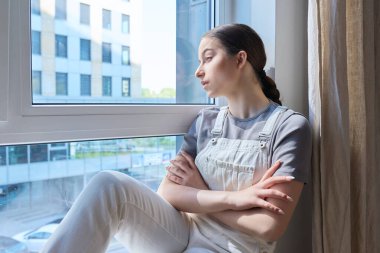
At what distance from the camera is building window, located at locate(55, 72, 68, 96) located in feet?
3.45

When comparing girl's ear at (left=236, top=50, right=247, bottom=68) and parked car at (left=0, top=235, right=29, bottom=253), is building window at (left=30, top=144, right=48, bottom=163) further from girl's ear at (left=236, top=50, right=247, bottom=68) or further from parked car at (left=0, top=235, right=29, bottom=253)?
girl's ear at (left=236, top=50, right=247, bottom=68)

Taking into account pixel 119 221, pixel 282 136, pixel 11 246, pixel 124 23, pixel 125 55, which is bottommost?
pixel 11 246

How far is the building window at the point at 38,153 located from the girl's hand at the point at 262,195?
54 centimetres

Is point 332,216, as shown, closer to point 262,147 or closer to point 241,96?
point 262,147

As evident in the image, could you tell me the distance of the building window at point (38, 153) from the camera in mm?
1034

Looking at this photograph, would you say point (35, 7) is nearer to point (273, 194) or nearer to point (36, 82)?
point (36, 82)

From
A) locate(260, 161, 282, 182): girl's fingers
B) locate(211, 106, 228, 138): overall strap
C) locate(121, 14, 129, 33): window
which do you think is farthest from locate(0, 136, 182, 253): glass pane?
locate(260, 161, 282, 182): girl's fingers

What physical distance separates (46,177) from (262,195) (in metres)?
0.63

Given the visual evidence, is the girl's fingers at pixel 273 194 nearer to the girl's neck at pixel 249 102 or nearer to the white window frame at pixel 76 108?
the girl's neck at pixel 249 102

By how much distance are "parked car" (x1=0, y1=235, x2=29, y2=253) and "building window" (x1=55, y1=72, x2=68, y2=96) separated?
44cm

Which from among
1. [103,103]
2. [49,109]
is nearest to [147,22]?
[103,103]

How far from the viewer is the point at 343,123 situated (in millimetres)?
1114

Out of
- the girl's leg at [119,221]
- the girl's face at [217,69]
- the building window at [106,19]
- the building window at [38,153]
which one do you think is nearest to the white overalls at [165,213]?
the girl's leg at [119,221]

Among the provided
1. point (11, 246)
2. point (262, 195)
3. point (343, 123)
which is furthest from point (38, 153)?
point (343, 123)
